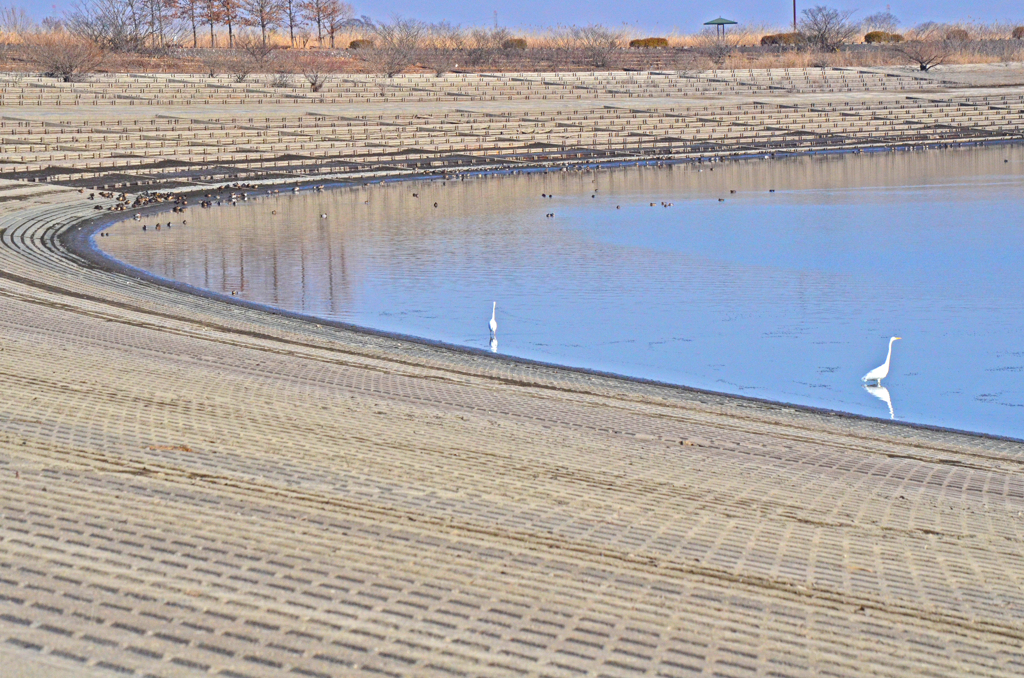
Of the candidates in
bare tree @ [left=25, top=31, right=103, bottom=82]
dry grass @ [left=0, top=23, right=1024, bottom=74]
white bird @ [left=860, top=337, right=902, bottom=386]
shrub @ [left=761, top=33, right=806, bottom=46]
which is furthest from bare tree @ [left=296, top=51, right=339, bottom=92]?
white bird @ [left=860, top=337, right=902, bottom=386]

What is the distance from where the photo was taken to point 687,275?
18.0m

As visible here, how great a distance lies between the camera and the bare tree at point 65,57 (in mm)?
47119

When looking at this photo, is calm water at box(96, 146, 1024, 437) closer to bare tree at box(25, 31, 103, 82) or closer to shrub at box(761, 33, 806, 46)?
bare tree at box(25, 31, 103, 82)

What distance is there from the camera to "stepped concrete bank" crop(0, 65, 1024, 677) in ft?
13.0

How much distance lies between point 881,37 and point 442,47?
31686mm

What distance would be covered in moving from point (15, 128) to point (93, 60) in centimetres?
1667

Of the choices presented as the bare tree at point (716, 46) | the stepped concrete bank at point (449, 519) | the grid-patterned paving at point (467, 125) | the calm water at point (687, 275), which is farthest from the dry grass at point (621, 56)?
the stepped concrete bank at point (449, 519)

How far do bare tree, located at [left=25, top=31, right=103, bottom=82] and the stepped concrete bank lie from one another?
37801mm

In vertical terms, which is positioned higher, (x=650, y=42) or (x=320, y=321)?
(x=650, y=42)

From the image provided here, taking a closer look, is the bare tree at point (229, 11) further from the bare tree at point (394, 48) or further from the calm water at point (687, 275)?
the calm water at point (687, 275)

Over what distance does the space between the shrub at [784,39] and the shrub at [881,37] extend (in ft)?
16.2

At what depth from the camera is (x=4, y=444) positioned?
20.1 feet

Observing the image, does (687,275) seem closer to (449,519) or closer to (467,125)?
(449,519)

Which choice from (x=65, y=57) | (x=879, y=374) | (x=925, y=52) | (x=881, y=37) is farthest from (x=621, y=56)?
(x=879, y=374)
